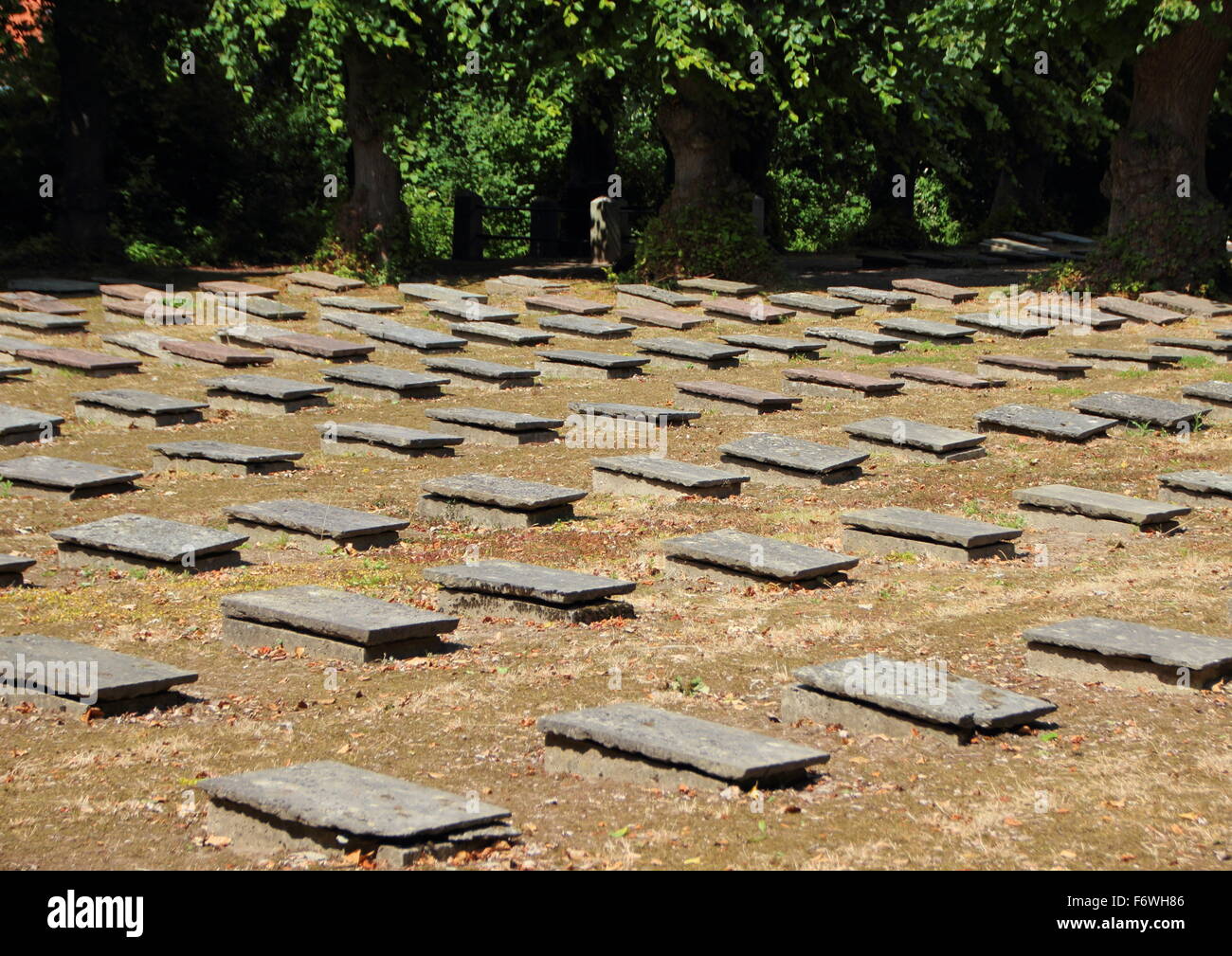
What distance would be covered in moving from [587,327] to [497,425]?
4.86 metres

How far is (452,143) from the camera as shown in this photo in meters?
31.8

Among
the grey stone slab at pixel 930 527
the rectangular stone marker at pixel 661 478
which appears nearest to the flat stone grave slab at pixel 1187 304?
the rectangular stone marker at pixel 661 478

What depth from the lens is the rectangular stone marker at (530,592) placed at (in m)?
6.87

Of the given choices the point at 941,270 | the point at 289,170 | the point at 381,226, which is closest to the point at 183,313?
the point at 381,226

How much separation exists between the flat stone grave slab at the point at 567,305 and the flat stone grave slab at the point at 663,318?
41cm

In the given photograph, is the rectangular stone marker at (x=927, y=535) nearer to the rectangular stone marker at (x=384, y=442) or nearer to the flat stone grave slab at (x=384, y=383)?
the rectangular stone marker at (x=384, y=442)

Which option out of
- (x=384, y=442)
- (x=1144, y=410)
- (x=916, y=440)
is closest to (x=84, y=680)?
(x=384, y=442)

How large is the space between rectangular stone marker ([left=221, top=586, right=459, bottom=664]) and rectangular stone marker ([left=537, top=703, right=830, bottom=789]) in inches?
52.0

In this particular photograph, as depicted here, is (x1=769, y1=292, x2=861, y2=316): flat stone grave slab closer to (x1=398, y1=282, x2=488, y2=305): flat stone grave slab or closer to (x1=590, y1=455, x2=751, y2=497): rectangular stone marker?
(x1=398, y1=282, x2=488, y2=305): flat stone grave slab

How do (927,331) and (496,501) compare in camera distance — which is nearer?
(496,501)

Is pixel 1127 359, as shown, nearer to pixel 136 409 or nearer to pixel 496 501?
pixel 496 501

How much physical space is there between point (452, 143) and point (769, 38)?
14.6 meters

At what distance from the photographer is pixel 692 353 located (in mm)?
14594

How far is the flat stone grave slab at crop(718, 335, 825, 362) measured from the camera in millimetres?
15102
